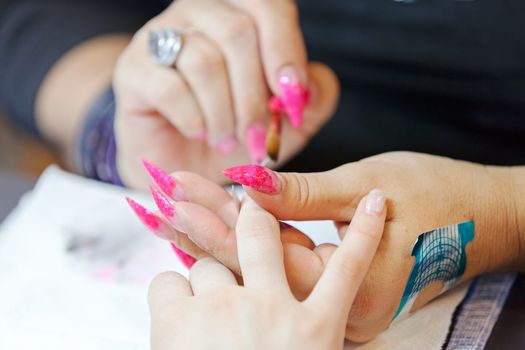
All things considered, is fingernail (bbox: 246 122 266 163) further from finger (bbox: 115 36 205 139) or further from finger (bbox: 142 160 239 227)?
finger (bbox: 142 160 239 227)

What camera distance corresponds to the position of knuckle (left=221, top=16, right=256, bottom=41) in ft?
1.95

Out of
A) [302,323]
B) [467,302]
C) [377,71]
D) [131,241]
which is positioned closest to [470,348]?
[467,302]

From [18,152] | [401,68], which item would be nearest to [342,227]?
[401,68]

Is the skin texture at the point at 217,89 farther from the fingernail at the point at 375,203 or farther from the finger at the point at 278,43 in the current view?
the fingernail at the point at 375,203

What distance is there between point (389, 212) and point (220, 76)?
25 centimetres

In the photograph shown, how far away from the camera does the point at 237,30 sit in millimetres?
594

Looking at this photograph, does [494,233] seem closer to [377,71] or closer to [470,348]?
[470,348]

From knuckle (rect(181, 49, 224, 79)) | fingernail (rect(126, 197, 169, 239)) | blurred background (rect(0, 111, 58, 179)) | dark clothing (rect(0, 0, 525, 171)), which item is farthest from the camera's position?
blurred background (rect(0, 111, 58, 179))

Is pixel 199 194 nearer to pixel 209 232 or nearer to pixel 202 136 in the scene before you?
pixel 209 232

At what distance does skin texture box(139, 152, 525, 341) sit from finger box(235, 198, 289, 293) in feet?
0.05

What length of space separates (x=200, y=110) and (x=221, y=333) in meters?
0.31

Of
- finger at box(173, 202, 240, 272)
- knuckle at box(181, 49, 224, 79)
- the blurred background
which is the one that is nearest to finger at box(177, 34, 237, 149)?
knuckle at box(181, 49, 224, 79)

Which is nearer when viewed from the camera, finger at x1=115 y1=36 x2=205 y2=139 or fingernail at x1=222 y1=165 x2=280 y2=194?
fingernail at x1=222 y1=165 x2=280 y2=194

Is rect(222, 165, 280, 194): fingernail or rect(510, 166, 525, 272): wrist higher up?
rect(222, 165, 280, 194): fingernail
